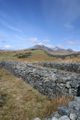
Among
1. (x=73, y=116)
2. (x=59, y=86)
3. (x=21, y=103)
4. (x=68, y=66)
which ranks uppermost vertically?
(x=68, y=66)

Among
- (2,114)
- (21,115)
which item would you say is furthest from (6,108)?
(21,115)

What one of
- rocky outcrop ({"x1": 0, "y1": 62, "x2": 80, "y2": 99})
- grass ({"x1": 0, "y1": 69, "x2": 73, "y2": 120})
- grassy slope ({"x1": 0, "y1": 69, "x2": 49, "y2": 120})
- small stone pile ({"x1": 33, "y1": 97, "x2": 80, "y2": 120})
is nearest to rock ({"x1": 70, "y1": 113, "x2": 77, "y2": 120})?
small stone pile ({"x1": 33, "y1": 97, "x2": 80, "y2": 120})

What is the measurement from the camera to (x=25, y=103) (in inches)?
452

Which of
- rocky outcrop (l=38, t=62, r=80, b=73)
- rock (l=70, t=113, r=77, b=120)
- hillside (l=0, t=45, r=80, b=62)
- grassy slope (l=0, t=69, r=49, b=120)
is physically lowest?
grassy slope (l=0, t=69, r=49, b=120)

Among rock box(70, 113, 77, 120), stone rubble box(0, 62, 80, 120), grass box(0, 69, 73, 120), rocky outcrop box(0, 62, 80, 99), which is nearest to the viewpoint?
rock box(70, 113, 77, 120)

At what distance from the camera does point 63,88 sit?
10703 millimetres

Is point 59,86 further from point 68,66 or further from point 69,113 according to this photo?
point 68,66

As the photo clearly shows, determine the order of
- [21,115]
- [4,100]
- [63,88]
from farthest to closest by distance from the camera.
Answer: [4,100]
[63,88]
[21,115]

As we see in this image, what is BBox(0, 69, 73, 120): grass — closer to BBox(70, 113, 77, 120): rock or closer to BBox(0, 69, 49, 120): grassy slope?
BBox(0, 69, 49, 120): grassy slope

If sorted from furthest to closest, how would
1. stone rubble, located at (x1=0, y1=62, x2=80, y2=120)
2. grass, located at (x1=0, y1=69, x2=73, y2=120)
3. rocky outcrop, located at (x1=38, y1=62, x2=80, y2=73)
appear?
rocky outcrop, located at (x1=38, y1=62, x2=80, y2=73) < grass, located at (x1=0, y1=69, x2=73, y2=120) < stone rubble, located at (x1=0, y1=62, x2=80, y2=120)

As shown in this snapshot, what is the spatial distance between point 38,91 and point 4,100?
3.05 meters

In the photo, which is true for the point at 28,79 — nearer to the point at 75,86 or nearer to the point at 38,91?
the point at 38,91

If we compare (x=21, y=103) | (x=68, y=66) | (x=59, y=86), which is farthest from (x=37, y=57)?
(x=59, y=86)

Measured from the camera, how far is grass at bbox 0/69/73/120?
8995 mm
